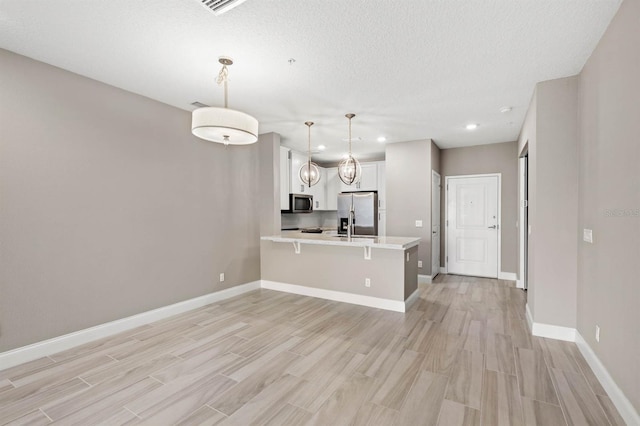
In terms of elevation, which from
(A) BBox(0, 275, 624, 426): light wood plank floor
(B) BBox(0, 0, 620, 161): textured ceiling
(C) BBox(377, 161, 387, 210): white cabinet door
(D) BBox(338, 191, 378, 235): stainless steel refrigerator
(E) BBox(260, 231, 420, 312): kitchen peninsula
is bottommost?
(A) BBox(0, 275, 624, 426): light wood plank floor

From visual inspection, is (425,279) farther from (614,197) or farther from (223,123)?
(223,123)

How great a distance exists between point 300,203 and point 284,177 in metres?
0.99

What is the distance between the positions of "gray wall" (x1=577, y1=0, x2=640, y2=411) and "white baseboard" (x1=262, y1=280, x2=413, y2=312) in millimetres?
1948

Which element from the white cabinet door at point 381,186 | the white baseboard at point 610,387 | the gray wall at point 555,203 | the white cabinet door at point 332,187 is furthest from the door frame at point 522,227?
the white cabinet door at point 332,187

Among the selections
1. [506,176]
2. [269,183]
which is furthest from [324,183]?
[506,176]

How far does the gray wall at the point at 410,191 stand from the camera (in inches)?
217

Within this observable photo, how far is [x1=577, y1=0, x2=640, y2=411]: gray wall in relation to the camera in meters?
1.79

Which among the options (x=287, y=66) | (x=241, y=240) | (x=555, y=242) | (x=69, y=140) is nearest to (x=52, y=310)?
A: (x=69, y=140)

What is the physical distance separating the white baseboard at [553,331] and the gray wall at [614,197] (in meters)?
0.29

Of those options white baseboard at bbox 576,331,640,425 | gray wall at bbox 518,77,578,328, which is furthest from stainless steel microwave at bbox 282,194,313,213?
white baseboard at bbox 576,331,640,425

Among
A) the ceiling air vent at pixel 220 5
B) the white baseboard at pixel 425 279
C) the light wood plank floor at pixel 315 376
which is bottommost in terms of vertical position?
the light wood plank floor at pixel 315 376

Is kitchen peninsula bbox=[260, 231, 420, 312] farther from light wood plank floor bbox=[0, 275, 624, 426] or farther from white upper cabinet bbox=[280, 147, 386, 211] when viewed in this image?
white upper cabinet bbox=[280, 147, 386, 211]

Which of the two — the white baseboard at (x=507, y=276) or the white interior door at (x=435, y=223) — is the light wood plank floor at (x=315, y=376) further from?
the white baseboard at (x=507, y=276)

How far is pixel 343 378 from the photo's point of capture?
2363 millimetres
